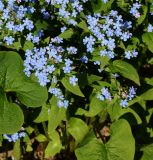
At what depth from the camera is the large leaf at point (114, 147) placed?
3.97 metres

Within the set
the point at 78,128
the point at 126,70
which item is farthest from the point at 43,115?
the point at 126,70

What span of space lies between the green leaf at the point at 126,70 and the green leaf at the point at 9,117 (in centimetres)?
100

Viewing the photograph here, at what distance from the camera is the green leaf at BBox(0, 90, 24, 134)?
12.3 feet

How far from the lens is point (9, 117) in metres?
3.77

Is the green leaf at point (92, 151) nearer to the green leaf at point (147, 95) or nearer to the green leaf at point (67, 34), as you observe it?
the green leaf at point (147, 95)

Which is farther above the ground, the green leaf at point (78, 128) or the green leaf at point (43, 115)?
the green leaf at point (43, 115)

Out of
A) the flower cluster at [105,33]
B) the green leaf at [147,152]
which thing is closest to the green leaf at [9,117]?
the flower cluster at [105,33]

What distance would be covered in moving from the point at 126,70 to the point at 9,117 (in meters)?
1.15

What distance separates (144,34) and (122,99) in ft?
2.25

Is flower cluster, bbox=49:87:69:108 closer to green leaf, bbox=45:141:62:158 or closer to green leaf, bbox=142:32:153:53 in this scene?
green leaf, bbox=45:141:62:158

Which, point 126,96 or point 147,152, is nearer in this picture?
point 126,96

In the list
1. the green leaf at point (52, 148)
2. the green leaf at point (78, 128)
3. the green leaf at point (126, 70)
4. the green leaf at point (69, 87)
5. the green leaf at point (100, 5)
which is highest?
the green leaf at point (100, 5)

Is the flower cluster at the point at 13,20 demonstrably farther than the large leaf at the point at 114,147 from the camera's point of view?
No

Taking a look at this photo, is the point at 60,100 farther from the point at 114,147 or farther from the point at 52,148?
the point at 52,148
